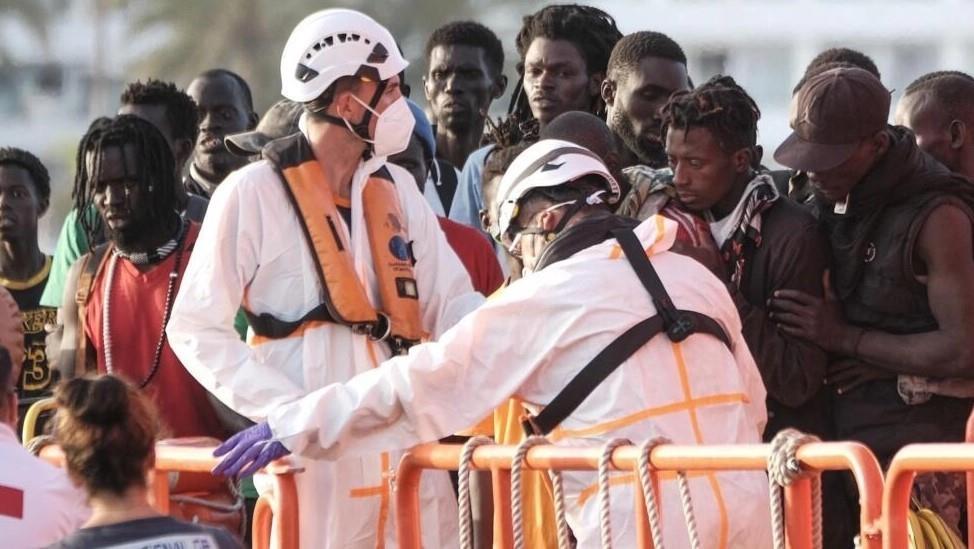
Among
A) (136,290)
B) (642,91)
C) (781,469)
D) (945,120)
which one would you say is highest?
(642,91)

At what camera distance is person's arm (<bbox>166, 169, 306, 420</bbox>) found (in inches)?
268

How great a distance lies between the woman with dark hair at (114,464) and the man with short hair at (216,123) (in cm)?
463

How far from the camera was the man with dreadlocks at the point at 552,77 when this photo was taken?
909cm

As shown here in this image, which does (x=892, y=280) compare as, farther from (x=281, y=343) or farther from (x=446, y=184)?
(x=446, y=184)

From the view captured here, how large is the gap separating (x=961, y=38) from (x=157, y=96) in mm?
7521

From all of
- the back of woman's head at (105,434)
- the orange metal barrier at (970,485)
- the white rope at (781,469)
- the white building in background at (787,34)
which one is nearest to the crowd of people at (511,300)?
the back of woman's head at (105,434)

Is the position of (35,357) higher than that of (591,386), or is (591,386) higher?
(35,357)

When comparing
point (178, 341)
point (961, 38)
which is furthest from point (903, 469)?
point (961, 38)

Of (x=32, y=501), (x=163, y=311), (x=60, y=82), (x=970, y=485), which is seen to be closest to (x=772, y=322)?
(x=970, y=485)

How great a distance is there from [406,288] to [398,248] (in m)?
0.14

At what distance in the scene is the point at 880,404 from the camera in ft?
22.9

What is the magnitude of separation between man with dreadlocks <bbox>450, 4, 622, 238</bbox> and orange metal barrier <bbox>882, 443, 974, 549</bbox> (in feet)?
12.5

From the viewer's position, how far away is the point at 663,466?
5637 mm

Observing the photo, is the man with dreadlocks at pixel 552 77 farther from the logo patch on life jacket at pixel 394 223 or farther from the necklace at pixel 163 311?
the logo patch on life jacket at pixel 394 223
